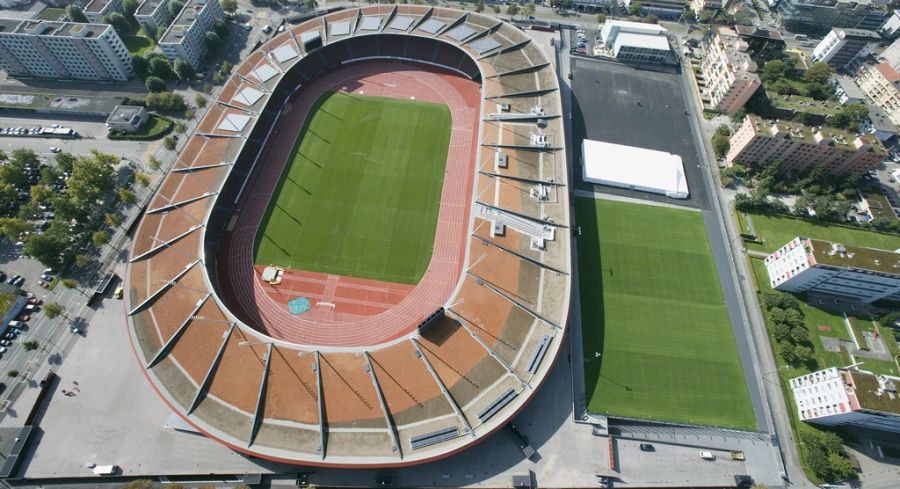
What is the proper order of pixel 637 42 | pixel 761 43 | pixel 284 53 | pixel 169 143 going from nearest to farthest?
pixel 169 143, pixel 284 53, pixel 761 43, pixel 637 42

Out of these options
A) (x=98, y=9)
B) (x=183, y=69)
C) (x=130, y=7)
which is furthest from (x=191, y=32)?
(x=98, y=9)

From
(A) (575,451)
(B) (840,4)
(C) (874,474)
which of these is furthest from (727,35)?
(A) (575,451)

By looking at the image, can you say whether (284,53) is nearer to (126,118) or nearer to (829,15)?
(126,118)

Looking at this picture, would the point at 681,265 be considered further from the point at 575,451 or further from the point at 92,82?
the point at 92,82

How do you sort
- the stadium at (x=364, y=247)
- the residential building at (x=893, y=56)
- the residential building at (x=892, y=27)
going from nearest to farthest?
the stadium at (x=364, y=247) < the residential building at (x=893, y=56) < the residential building at (x=892, y=27)

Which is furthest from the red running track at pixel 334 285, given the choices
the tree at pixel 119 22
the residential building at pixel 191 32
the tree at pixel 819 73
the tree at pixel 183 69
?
the tree at pixel 819 73

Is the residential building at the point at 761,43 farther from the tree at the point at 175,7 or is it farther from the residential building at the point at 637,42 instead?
the tree at the point at 175,7
